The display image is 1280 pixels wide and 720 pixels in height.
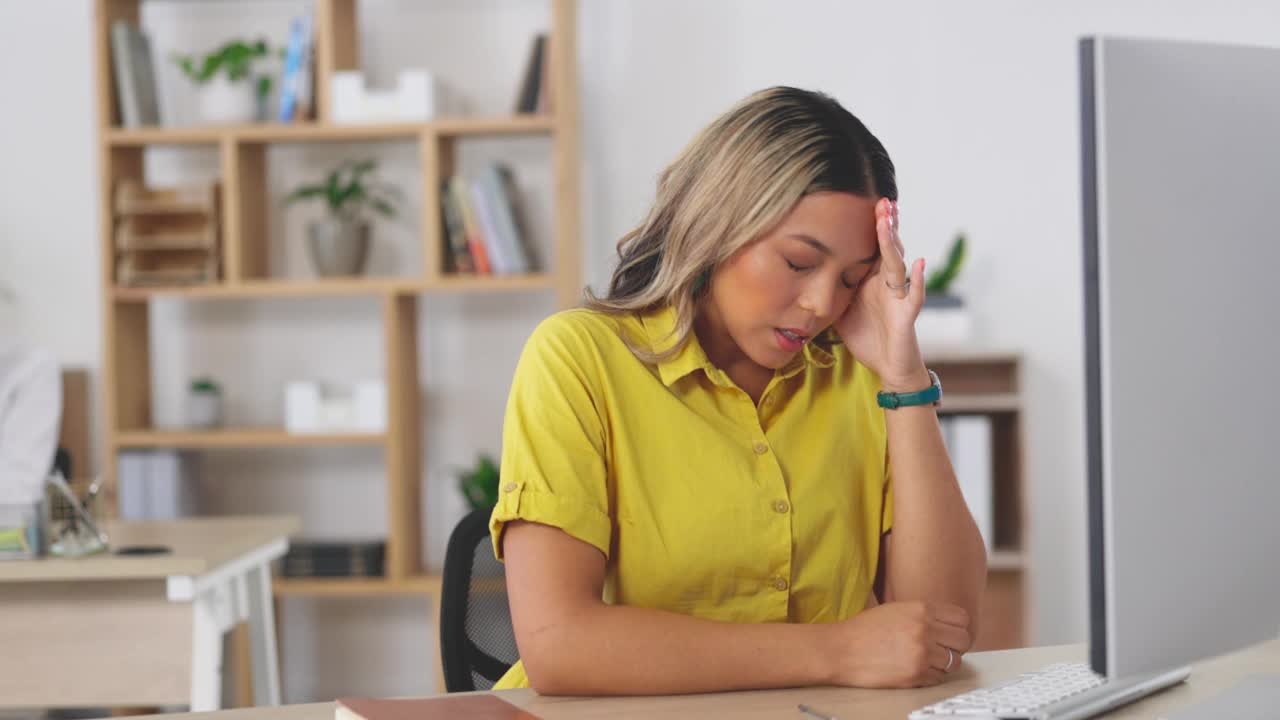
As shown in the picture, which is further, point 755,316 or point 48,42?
point 48,42

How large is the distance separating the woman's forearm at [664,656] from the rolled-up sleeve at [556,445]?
0.11m

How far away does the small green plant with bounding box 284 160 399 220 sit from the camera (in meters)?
3.38

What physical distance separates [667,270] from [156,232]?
2563 mm

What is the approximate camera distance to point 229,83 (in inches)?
132

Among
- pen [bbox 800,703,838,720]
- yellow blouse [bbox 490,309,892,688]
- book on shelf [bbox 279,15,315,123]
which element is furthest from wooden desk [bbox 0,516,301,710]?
book on shelf [bbox 279,15,315,123]

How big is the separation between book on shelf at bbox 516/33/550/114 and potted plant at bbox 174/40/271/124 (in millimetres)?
721

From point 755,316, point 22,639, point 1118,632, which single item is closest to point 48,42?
point 22,639

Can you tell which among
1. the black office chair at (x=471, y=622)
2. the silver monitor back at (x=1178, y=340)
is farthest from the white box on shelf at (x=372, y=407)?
the silver monitor back at (x=1178, y=340)

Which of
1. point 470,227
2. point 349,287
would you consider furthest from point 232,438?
point 470,227

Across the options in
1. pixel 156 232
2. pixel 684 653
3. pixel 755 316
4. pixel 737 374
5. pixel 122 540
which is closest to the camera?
pixel 684 653

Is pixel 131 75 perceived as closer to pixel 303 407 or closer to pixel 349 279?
pixel 349 279

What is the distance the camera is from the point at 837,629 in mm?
1099

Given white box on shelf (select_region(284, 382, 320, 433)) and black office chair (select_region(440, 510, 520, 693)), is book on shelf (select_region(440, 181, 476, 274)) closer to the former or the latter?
white box on shelf (select_region(284, 382, 320, 433))

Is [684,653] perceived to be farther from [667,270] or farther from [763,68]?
[763,68]
